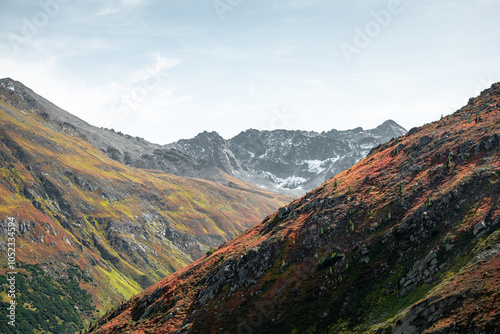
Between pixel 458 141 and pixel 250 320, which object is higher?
pixel 458 141

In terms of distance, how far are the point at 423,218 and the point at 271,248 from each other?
2501cm

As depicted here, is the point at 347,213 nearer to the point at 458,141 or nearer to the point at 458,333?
the point at 458,141

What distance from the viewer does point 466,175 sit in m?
50.3

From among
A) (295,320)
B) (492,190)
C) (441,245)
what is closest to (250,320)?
(295,320)

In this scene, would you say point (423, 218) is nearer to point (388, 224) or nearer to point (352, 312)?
point (388, 224)

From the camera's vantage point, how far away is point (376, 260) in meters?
47.5

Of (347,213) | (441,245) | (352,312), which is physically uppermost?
(347,213)

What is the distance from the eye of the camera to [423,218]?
48.3 meters

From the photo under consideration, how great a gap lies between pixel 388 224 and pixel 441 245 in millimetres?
10469

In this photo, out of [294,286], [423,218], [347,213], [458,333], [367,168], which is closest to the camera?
[458,333]

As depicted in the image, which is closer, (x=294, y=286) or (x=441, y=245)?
(x=441, y=245)

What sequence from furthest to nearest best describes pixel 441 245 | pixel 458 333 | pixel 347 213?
pixel 347 213 < pixel 441 245 < pixel 458 333

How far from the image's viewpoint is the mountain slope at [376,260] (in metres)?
34.7

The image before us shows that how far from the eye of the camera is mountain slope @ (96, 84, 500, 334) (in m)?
34.7
